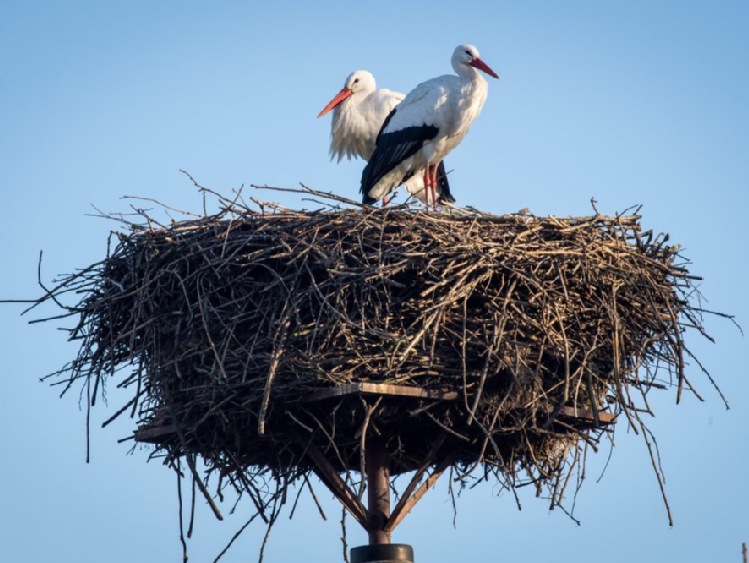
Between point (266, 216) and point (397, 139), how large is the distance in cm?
264

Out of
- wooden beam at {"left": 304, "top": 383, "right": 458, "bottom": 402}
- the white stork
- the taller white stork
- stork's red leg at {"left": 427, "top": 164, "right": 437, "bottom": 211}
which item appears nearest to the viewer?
wooden beam at {"left": 304, "top": 383, "right": 458, "bottom": 402}

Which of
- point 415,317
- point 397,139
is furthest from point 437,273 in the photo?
point 397,139

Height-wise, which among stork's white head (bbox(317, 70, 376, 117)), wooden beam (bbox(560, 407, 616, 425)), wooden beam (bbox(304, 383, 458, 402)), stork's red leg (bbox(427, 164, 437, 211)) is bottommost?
wooden beam (bbox(560, 407, 616, 425))

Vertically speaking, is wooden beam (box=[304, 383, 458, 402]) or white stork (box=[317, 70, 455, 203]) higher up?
white stork (box=[317, 70, 455, 203])

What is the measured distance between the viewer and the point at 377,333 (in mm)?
6816

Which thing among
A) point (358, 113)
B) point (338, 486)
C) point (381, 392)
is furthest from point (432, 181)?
point (381, 392)

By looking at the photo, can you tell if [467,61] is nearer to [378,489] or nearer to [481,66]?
[481,66]

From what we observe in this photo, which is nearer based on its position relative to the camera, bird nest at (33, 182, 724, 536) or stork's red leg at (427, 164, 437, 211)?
Result: bird nest at (33, 182, 724, 536)

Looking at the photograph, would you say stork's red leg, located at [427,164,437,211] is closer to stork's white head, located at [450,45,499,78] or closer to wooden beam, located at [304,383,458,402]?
stork's white head, located at [450,45,499,78]

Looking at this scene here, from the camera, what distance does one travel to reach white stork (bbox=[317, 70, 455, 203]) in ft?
37.0

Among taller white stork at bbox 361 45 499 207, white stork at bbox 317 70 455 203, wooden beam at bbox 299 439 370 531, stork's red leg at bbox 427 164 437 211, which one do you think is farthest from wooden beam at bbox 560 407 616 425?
white stork at bbox 317 70 455 203

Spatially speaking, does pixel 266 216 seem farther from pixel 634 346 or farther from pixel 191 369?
pixel 634 346

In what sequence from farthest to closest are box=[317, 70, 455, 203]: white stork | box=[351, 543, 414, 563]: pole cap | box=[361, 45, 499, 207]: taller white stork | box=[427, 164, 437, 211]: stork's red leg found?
box=[317, 70, 455, 203]: white stork, box=[427, 164, 437, 211]: stork's red leg, box=[361, 45, 499, 207]: taller white stork, box=[351, 543, 414, 563]: pole cap

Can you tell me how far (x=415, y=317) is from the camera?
712cm
